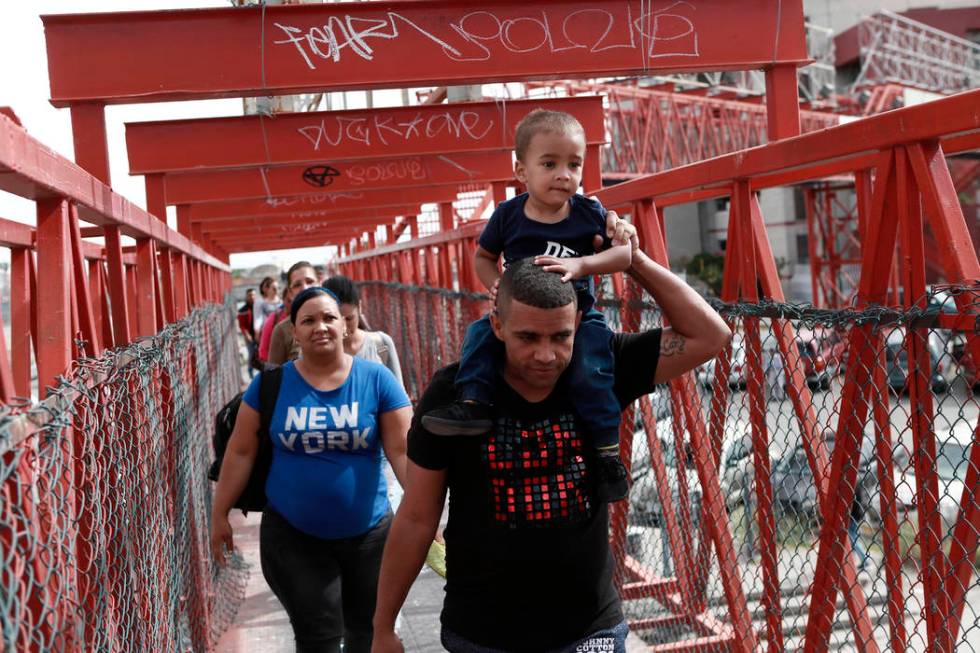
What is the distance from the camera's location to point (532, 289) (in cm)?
235

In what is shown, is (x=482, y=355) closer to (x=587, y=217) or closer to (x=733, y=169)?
(x=587, y=217)

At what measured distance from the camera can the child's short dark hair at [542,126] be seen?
3.31 meters

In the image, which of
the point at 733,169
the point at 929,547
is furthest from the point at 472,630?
the point at 733,169

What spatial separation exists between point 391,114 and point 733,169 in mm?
4819

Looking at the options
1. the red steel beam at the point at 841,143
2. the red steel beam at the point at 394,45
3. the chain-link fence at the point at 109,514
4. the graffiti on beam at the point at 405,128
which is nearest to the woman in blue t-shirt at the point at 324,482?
the chain-link fence at the point at 109,514

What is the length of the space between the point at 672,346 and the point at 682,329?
0.20ft

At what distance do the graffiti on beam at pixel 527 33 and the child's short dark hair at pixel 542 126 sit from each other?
2212 millimetres

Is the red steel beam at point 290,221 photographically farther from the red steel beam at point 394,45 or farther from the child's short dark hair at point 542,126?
the child's short dark hair at point 542,126

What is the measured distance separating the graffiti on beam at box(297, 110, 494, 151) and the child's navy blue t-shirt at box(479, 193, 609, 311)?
4.86 meters

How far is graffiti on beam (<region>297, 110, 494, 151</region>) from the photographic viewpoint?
8070 mm

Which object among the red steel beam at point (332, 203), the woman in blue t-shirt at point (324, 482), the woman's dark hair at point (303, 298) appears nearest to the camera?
the woman in blue t-shirt at point (324, 482)

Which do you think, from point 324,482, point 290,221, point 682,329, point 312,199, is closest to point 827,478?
point 682,329

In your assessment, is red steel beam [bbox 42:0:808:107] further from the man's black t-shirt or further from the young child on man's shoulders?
the man's black t-shirt

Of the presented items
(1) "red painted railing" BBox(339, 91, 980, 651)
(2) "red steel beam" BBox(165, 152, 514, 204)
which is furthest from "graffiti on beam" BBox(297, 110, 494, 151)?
(1) "red painted railing" BBox(339, 91, 980, 651)
